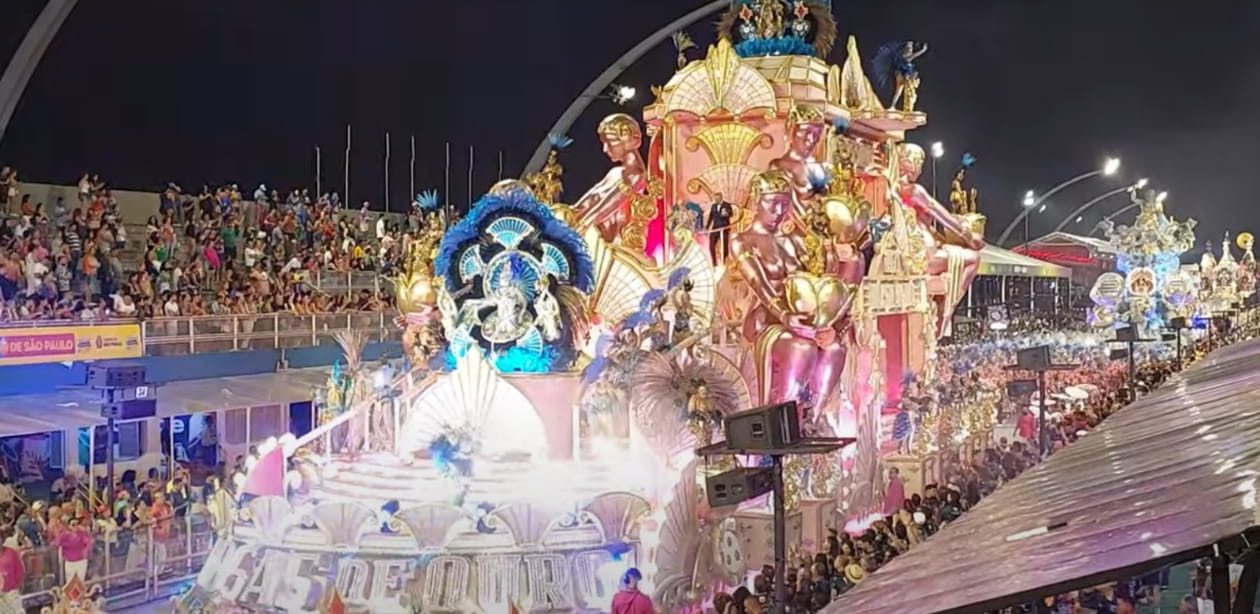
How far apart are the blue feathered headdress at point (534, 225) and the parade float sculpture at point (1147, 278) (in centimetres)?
1860

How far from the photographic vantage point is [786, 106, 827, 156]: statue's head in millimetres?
13445

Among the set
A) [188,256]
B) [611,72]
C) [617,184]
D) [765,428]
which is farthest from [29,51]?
[611,72]

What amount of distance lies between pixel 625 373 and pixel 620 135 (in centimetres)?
411

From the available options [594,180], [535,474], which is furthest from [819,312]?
[594,180]

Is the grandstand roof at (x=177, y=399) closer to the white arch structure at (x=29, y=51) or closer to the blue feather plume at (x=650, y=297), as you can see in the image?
the white arch structure at (x=29, y=51)

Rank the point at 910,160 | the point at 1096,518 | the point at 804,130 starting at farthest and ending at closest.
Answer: the point at 910,160
the point at 804,130
the point at 1096,518

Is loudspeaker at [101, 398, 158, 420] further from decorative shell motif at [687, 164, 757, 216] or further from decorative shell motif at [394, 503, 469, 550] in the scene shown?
decorative shell motif at [687, 164, 757, 216]

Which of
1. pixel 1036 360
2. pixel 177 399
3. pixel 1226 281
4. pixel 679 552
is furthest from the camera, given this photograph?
pixel 1226 281

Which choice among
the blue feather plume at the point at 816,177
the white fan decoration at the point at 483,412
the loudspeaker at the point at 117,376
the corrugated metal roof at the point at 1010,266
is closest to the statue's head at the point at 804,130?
the blue feather plume at the point at 816,177

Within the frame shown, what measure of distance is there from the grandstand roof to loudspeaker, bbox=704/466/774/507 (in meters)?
9.08

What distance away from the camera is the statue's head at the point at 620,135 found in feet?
48.4

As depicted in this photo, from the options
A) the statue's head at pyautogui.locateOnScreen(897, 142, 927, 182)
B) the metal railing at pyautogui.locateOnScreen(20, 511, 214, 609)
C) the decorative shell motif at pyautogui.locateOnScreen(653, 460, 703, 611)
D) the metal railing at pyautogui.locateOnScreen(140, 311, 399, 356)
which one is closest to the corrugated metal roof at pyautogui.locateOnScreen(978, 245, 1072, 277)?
the statue's head at pyautogui.locateOnScreen(897, 142, 927, 182)

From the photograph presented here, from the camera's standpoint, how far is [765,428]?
802 cm

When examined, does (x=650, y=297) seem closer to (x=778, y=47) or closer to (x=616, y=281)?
(x=616, y=281)
